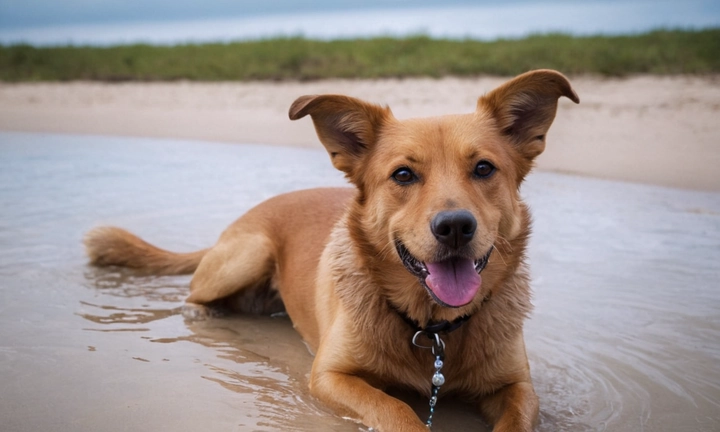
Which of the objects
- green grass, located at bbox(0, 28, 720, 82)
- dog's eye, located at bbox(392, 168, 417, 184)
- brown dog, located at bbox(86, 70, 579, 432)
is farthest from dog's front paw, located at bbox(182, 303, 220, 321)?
green grass, located at bbox(0, 28, 720, 82)

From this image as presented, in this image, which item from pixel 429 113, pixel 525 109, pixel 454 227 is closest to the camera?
pixel 454 227

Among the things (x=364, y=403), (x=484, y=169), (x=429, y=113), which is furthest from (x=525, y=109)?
(x=429, y=113)

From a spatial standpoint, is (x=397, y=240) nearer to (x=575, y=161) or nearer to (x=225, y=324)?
(x=225, y=324)

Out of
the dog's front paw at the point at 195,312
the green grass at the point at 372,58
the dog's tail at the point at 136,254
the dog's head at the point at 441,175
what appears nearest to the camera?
the dog's head at the point at 441,175

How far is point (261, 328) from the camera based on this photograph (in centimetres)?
488

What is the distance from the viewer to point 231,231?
17.0 feet

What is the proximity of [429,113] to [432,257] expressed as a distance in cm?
1015

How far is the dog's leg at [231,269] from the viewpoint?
196 inches

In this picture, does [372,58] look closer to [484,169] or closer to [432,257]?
[484,169]

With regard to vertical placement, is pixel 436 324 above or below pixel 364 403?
above

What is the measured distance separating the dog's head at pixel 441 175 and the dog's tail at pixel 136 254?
7.69ft

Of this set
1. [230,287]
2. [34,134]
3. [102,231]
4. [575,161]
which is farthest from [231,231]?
[34,134]

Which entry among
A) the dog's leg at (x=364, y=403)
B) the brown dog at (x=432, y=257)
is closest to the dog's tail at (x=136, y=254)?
the brown dog at (x=432, y=257)

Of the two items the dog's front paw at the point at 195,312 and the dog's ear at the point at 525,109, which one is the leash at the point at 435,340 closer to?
the dog's ear at the point at 525,109
